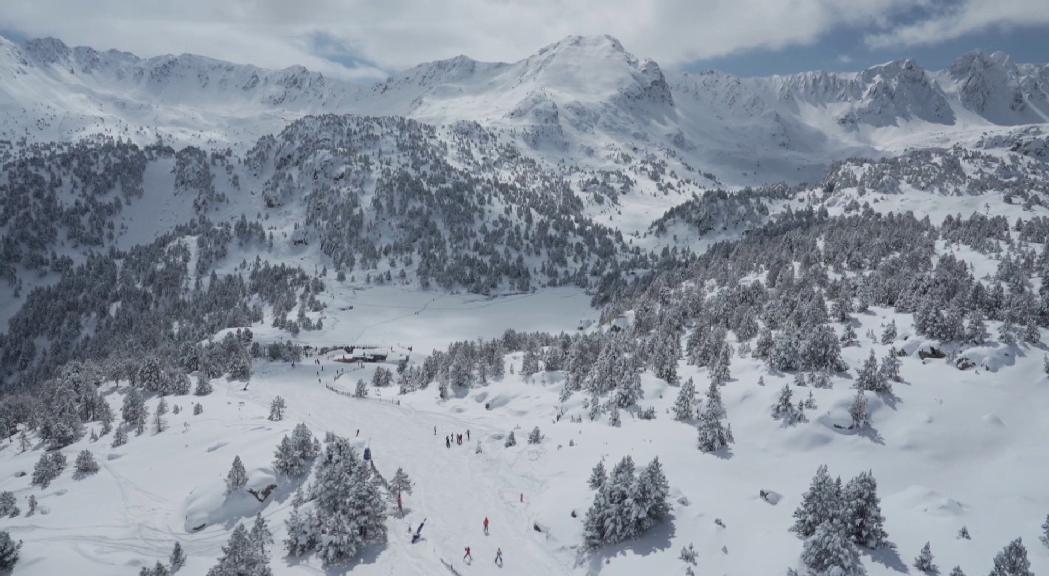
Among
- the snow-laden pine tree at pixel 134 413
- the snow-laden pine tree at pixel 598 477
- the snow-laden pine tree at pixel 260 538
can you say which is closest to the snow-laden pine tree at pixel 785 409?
the snow-laden pine tree at pixel 598 477

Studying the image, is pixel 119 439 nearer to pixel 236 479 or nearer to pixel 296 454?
pixel 236 479

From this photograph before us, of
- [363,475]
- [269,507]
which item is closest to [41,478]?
[269,507]

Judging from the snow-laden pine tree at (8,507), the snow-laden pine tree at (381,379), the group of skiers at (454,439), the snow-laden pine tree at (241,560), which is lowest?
the snow-laden pine tree at (381,379)

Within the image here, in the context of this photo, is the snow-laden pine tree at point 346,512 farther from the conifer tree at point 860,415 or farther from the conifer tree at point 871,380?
the conifer tree at point 871,380

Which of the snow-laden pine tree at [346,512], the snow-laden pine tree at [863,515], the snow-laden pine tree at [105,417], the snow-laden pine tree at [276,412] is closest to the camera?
the snow-laden pine tree at [863,515]

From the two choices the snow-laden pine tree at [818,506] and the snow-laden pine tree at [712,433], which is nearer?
the snow-laden pine tree at [818,506]

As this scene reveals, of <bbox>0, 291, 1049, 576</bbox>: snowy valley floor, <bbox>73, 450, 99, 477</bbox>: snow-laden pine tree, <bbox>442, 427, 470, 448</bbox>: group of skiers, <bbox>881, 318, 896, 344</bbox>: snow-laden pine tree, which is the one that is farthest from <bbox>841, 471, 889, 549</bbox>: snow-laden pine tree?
<bbox>73, 450, 99, 477</bbox>: snow-laden pine tree
